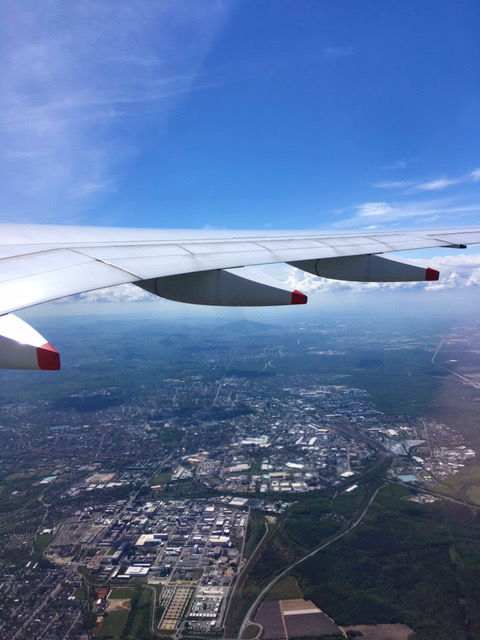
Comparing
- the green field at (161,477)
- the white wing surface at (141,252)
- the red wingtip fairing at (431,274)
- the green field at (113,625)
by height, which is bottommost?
the green field at (161,477)

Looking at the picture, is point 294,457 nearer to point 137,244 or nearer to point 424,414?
point 424,414

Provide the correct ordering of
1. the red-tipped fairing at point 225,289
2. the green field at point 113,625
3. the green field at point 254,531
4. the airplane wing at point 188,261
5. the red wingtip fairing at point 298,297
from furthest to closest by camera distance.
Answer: the green field at point 254,531, the green field at point 113,625, the red-tipped fairing at point 225,289, the red wingtip fairing at point 298,297, the airplane wing at point 188,261

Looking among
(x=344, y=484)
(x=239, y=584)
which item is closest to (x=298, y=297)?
(x=239, y=584)

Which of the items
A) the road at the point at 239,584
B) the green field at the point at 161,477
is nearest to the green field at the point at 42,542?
the green field at the point at 161,477

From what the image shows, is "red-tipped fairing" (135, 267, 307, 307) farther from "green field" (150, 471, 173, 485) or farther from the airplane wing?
"green field" (150, 471, 173, 485)

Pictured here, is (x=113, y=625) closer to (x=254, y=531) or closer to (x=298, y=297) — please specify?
(x=254, y=531)

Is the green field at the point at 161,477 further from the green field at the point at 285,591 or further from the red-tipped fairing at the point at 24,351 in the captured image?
the red-tipped fairing at the point at 24,351

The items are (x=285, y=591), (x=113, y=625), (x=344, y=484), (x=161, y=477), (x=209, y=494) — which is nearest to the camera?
(x=113, y=625)
